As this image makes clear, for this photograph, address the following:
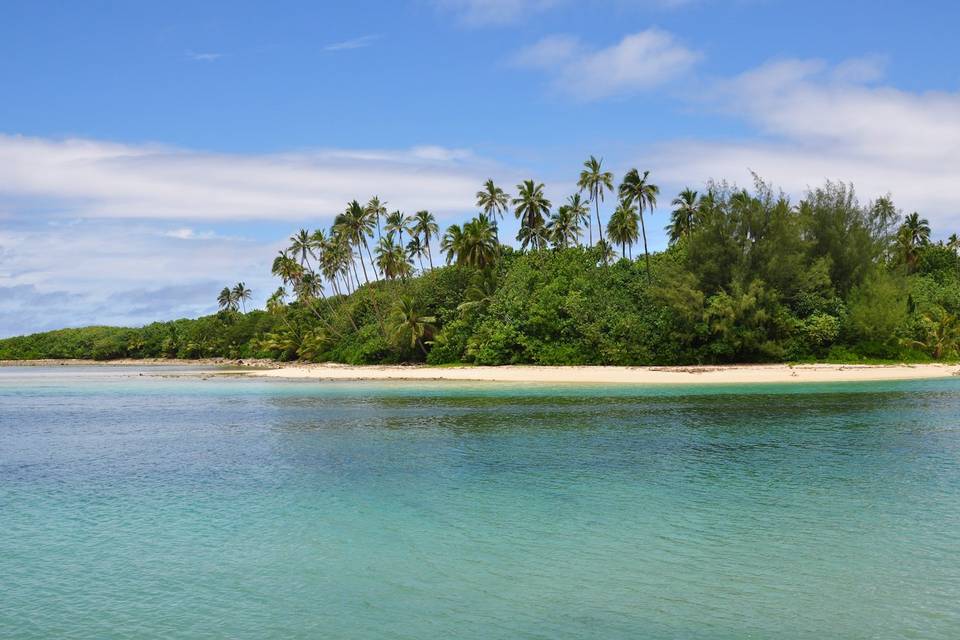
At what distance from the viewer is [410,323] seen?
252ft

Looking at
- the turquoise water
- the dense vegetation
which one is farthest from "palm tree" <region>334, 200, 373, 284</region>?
the turquoise water

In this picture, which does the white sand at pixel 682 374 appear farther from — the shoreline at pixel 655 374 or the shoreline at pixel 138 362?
the shoreline at pixel 138 362

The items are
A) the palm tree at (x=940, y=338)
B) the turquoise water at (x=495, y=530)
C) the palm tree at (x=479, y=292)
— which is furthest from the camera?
the palm tree at (x=479, y=292)

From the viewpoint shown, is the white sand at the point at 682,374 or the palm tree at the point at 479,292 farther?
the palm tree at the point at 479,292

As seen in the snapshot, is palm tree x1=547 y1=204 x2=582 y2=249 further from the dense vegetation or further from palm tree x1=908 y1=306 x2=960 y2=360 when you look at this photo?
palm tree x1=908 y1=306 x2=960 y2=360

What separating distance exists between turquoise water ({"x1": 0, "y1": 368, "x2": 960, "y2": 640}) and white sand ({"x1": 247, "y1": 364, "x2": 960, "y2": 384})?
20.9 m

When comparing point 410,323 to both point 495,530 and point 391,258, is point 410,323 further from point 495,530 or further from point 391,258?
point 495,530

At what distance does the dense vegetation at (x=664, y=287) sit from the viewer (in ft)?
196

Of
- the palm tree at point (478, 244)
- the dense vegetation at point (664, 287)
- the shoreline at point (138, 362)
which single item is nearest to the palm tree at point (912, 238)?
the dense vegetation at point (664, 287)

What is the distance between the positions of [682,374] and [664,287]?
10381mm

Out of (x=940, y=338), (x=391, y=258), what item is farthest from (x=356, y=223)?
(x=940, y=338)

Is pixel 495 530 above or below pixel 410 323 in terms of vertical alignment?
below

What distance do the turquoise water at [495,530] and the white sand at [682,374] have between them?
20917mm

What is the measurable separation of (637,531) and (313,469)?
1109cm
